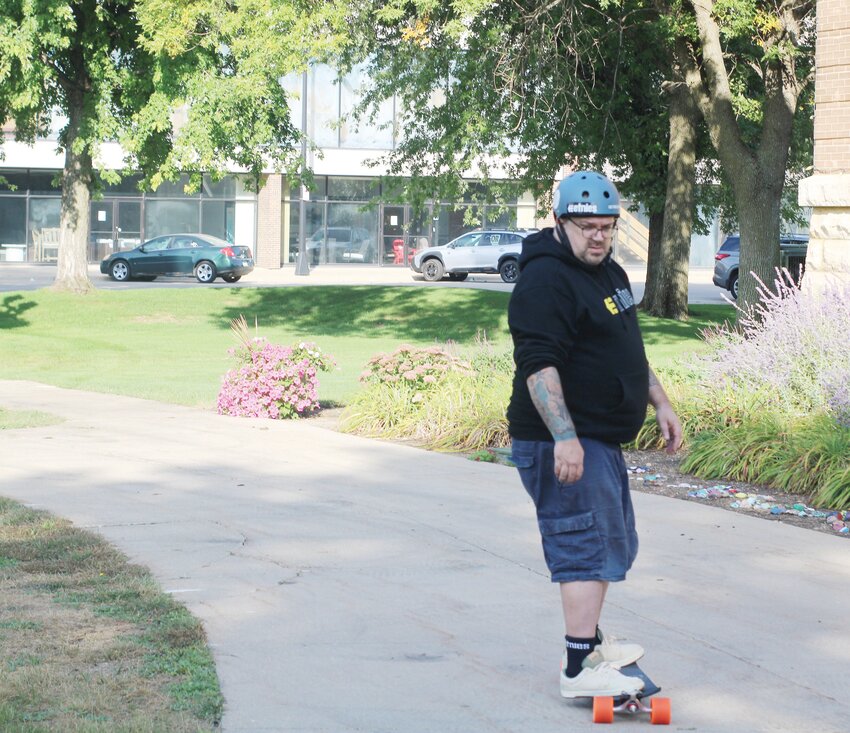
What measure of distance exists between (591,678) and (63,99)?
83.1 ft

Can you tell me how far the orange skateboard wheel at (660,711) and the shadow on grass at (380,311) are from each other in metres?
18.8

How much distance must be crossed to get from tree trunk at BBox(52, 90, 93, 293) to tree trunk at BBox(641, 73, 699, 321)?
11.8m

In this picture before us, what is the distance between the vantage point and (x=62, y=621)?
5.11 m

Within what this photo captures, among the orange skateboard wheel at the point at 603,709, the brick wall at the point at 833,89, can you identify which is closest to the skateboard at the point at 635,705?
the orange skateboard wheel at the point at 603,709

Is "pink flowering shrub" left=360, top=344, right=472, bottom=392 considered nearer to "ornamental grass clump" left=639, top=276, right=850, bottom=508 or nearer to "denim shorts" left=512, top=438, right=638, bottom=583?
"ornamental grass clump" left=639, top=276, right=850, bottom=508

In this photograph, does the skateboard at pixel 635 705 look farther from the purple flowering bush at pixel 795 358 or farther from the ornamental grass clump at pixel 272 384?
the ornamental grass clump at pixel 272 384

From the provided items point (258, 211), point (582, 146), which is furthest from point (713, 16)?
Answer: point (258, 211)

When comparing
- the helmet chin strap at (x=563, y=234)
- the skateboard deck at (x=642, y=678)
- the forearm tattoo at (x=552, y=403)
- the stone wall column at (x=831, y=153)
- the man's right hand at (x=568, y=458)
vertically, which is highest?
the stone wall column at (x=831, y=153)

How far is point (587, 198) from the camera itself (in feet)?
13.9

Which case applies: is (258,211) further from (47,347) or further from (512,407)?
(512,407)

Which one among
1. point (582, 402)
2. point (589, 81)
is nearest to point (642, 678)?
point (582, 402)

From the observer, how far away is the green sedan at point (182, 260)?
38344 mm

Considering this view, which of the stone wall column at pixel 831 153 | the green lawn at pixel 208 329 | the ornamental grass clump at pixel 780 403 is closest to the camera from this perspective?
the ornamental grass clump at pixel 780 403

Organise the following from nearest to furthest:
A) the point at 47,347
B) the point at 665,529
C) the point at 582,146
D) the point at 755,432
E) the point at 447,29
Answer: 1. the point at 665,529
2. the point at 755,432
3. the point at 447,29
4. the point at 47,347
5. the point at 582,146
